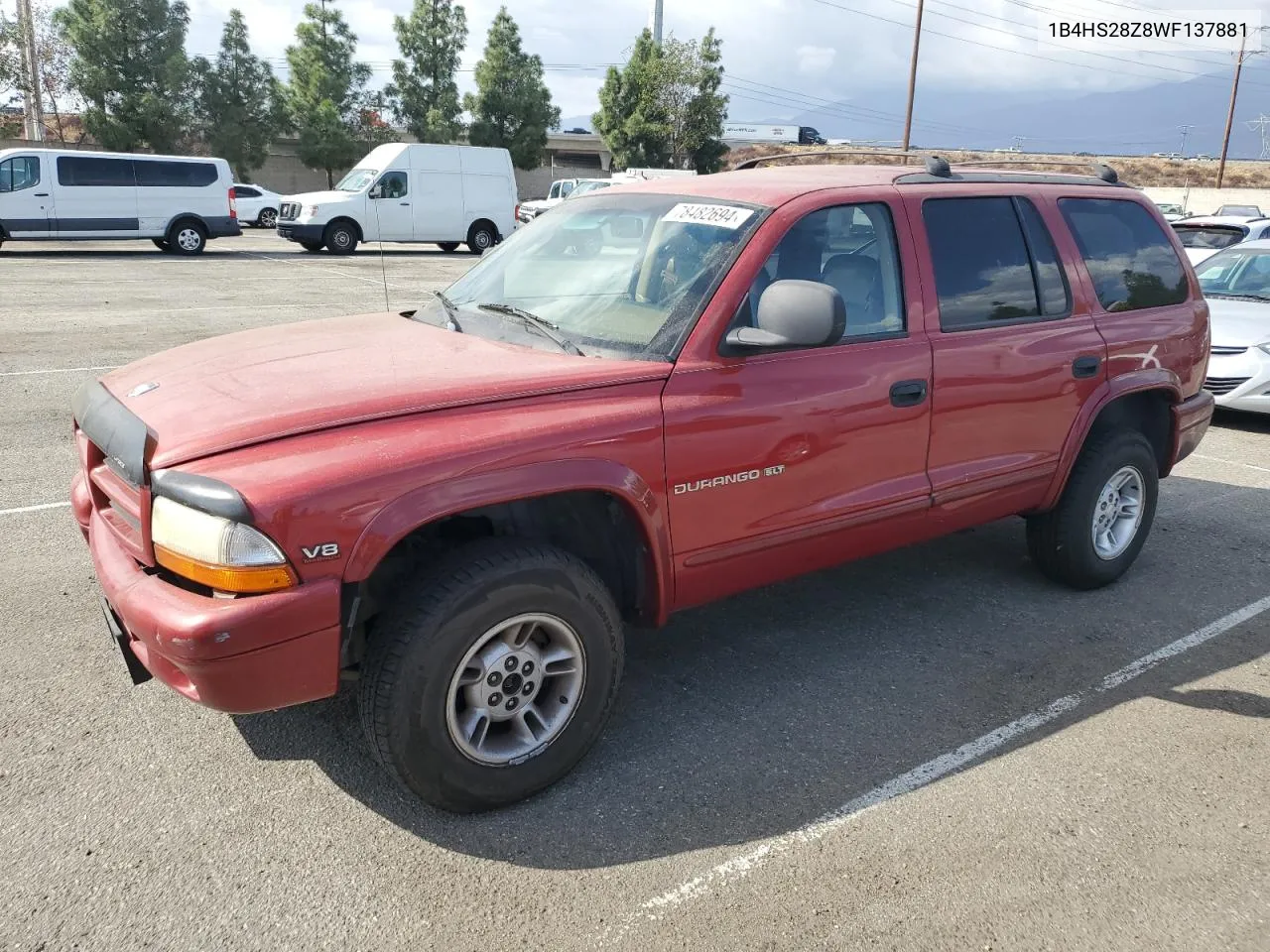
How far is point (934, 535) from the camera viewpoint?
4.12 m

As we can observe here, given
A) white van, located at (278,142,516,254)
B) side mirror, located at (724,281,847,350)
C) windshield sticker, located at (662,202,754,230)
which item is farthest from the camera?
white van, located at (278,142,516,254)

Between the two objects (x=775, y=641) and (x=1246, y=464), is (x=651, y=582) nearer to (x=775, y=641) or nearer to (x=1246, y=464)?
(x=775, y=641)

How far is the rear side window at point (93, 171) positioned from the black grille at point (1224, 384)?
20.7 m

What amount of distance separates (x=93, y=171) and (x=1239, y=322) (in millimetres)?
20957

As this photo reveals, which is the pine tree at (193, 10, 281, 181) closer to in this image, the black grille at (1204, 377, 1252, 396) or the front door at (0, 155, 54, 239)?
the front door at (0, 155, 54, 239)

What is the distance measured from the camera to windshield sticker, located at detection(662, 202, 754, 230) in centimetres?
353

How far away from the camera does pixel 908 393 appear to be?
146 inches

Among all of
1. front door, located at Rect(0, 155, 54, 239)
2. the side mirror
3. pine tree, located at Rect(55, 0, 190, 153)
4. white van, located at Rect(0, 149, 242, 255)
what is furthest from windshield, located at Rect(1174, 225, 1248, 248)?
pine tree, located at Rect(55, 0, 190, 153)

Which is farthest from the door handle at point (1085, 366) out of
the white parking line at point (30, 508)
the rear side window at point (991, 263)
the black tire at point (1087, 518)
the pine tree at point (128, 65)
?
the pine tree at point (128, 65)

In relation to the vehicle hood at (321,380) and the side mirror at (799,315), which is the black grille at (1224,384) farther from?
the vehicle hood at (321,380)

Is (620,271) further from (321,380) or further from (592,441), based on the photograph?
(321,380)

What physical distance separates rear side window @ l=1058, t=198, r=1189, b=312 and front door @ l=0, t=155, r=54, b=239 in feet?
70.4

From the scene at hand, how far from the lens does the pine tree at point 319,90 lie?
42.8 meters

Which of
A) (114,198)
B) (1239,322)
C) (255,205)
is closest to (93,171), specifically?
(114,198)
